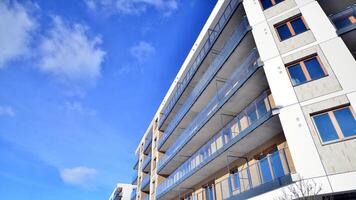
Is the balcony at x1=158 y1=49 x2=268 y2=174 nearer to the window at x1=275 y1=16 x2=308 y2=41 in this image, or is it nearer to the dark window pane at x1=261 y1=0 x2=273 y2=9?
the window at x1=275 y1=16 x2=308 y2=41

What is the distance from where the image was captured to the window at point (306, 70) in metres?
11.1

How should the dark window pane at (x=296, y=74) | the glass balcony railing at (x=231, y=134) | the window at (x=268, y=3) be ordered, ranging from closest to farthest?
the dark window pane at (x=296, y=74), the glass balcony railing at (x=231, y=134), the window at (x=268, y=3)

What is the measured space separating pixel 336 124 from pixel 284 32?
6033mm

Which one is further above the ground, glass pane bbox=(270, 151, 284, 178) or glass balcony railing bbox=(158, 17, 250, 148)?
glass balcony railing bbox=(158, 17, 250, 148)

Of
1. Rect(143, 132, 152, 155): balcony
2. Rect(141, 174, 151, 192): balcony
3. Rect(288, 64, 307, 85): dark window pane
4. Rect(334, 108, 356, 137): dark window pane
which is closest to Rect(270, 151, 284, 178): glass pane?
Rect(334, 108, 356, 137): dark window pane

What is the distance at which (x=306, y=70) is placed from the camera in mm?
11570

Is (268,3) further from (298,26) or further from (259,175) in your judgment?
(259,175)

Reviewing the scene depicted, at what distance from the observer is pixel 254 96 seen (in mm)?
14492

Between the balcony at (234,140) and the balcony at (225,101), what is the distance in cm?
95

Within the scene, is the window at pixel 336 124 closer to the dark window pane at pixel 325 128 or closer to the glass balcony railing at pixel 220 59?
the dark window pane at pixel 325 128

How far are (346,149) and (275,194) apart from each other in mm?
3198

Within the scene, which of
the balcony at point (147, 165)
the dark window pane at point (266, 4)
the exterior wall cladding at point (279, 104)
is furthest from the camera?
the balcony at point (147, 165)

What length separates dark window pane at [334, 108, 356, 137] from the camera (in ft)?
29.9

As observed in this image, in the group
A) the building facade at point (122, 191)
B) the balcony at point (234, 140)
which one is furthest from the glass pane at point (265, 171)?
the building facade at point (122, 191)
